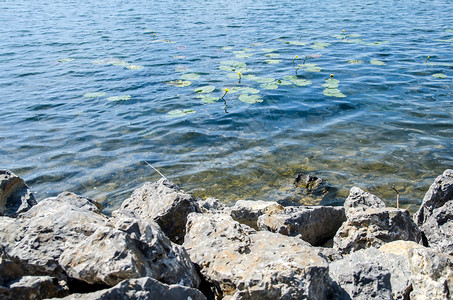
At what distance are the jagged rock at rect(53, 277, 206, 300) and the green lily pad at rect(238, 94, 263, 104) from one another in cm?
649

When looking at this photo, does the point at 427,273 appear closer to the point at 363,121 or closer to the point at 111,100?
the point at 363,121

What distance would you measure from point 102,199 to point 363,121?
16.0ft

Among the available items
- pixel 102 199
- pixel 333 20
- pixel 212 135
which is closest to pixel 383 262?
pixel 102 199

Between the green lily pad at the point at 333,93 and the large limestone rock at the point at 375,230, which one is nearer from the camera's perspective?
the large limestone rock at the point at 375,230

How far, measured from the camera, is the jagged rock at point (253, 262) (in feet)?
8.07

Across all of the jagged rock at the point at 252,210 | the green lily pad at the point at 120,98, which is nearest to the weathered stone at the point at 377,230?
the jagged rock at the point at 252,210

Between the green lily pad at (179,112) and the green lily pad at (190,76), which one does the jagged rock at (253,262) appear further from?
the green lily pad at (190,76)

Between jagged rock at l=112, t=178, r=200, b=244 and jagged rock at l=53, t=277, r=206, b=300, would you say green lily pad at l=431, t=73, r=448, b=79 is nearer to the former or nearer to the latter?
jagged rock at l=112, t=178, r=200, b=244

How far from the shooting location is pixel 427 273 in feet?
8.86

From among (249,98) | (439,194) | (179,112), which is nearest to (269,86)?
(249,98)

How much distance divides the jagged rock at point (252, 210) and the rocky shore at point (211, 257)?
0.85ft

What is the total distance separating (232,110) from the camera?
816cm

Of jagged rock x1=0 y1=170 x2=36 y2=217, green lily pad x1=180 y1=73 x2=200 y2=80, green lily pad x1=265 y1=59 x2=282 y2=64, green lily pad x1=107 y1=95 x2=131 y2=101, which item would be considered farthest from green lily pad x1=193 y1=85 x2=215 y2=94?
jagged rock x1=0 y1=170 x2=36 y2=217

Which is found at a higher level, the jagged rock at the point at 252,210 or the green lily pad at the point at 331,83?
the jagged rock at the point at 252,210
